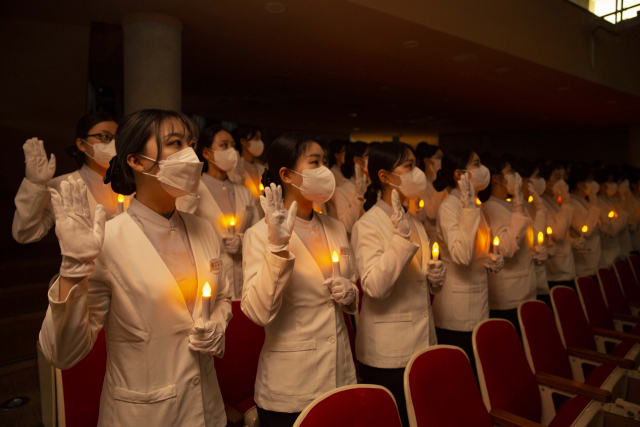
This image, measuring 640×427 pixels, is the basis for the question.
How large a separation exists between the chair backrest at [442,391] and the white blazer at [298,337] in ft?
1.00

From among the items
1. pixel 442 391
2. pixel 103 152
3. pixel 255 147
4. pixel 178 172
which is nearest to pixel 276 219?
pixel 178 172

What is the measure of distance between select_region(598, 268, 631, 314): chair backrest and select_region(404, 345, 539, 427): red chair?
102 inches

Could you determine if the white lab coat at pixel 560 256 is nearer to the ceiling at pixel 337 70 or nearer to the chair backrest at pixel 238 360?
the ceiling at pixel 337 70

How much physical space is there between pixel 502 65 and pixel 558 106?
4220 millimetres

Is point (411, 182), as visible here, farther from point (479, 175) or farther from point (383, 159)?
point (479, 175)

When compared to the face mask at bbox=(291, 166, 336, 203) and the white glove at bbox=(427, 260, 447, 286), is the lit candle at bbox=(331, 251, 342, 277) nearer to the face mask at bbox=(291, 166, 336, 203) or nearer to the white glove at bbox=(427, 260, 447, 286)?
the face mask at bbox=(291, 166, 336, 203)

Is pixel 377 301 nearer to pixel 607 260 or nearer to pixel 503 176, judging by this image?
pixel 503 176

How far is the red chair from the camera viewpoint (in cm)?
151

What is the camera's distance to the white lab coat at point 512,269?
2895 mm

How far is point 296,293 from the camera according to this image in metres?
1.66

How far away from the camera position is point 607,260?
16.6 ft

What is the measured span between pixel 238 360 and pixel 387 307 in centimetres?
78

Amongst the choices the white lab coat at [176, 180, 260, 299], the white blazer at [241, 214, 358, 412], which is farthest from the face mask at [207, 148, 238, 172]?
the white blazer at [241, 214, 358, 412]

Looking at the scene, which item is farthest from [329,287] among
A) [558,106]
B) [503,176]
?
[558,106]
